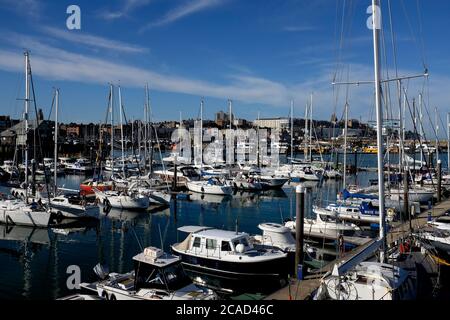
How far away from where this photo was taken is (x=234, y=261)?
18750mm

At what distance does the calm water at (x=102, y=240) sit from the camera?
19297mm

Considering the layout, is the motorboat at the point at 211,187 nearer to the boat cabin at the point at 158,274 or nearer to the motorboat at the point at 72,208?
the motorboat at the point at 72,208

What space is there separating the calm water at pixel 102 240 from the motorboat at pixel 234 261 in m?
2.50

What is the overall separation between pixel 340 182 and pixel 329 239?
121 ft

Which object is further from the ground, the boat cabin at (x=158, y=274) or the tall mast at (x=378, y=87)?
the tall mast at (x=378, y=87)

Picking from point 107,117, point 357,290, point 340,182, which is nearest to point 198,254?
point 357,290

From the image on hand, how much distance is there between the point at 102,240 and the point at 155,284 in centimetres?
1448

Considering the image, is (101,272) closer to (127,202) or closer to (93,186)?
(127,202)

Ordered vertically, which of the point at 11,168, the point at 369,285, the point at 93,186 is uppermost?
the point at 11,168

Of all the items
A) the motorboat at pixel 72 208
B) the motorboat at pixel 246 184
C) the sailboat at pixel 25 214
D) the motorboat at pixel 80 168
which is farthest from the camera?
the motorboat at pixel 80 168

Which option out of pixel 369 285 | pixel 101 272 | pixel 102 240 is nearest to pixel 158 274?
pixel 101 272

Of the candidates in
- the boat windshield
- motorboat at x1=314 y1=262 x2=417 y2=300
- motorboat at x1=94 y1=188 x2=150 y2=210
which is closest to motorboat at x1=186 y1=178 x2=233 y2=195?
motorboat at x1=94 y1=188 x2=150 y2=210

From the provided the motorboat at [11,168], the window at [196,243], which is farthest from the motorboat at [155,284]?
the motorboat at [11,168]

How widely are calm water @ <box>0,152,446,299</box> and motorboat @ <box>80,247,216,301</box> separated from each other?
14.4 ft
